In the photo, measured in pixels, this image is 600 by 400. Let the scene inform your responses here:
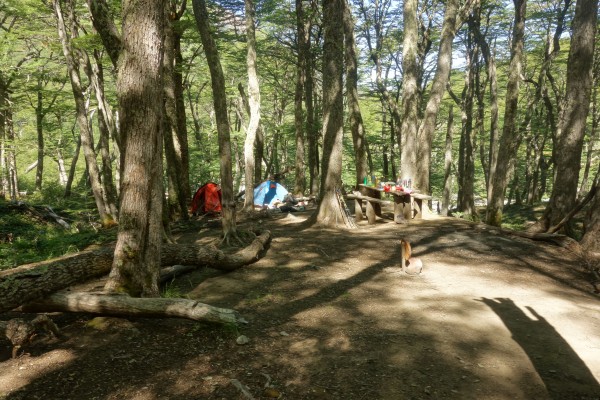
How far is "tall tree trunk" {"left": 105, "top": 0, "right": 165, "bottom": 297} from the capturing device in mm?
4379

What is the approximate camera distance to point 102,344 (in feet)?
13.2

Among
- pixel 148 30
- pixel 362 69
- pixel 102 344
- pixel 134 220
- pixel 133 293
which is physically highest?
pixel 362 69

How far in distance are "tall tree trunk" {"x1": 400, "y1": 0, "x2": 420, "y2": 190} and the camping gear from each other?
6.75m

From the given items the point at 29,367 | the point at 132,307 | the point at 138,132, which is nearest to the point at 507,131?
the point at 138,132

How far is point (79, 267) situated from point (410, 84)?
11.4m

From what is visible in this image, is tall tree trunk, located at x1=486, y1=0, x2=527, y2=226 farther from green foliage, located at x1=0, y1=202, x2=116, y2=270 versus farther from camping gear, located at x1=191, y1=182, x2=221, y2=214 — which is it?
green foliage, located at x1=0, y1=202, x2=116, y2=270

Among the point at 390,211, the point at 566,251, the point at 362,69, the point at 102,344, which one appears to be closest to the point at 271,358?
the point at 102,344

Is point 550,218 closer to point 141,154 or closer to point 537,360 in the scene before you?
point 537,360

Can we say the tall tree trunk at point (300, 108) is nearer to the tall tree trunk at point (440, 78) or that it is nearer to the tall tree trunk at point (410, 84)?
the tall tree trunk at point (410, 84)

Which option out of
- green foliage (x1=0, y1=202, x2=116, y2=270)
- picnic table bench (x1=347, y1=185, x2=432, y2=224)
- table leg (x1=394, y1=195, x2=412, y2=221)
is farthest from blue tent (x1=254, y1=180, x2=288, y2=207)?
green foliage (x1=0, y1=202, x2=116, y2=270)

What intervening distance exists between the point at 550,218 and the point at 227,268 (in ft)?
25.5

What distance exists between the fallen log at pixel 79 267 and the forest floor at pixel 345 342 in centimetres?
31

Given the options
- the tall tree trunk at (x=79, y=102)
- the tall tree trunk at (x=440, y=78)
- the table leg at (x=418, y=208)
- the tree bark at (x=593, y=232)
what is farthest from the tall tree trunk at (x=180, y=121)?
the tree bark at (x=593, y=232)

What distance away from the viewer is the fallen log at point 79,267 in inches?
165
